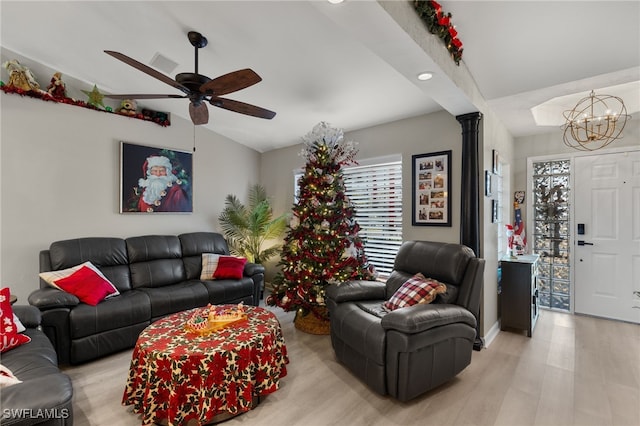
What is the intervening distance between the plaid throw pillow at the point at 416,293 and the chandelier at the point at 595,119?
2.31 m

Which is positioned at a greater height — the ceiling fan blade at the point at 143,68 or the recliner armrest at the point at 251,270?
the ceiling fan blade at the point at 143,68

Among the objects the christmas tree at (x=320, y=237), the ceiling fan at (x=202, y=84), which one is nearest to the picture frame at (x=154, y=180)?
the ceiling fan at (x=202, y=84)

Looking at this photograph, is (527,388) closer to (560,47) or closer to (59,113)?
(560,47)

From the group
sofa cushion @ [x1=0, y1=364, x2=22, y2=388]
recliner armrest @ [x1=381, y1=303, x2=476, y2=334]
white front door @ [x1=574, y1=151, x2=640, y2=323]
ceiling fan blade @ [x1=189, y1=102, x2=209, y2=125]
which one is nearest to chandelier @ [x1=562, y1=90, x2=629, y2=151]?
white front door @ [x1=574, y1=151, x2=640, y2=323]

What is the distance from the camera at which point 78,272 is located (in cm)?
296

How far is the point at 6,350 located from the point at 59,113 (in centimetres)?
271

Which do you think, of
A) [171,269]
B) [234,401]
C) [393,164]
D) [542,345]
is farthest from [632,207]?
[171,269]

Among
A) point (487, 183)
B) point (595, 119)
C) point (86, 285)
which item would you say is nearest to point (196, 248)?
point (86, 285)

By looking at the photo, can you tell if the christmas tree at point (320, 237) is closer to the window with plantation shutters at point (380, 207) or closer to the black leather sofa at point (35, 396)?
the window with plantation shutters at point (380, 207)

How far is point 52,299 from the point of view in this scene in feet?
8.56

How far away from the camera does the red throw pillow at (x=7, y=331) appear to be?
1893 mm

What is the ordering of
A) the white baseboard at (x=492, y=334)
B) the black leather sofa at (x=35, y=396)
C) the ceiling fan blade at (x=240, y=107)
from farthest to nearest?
the white baseboard at (x=492, y=334), the ceiling fan blade at (x=240, y=107), the black leather sofa at (x=35, y=396)

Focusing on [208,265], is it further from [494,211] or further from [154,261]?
[494,211]

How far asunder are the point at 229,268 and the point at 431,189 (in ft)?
8.87
